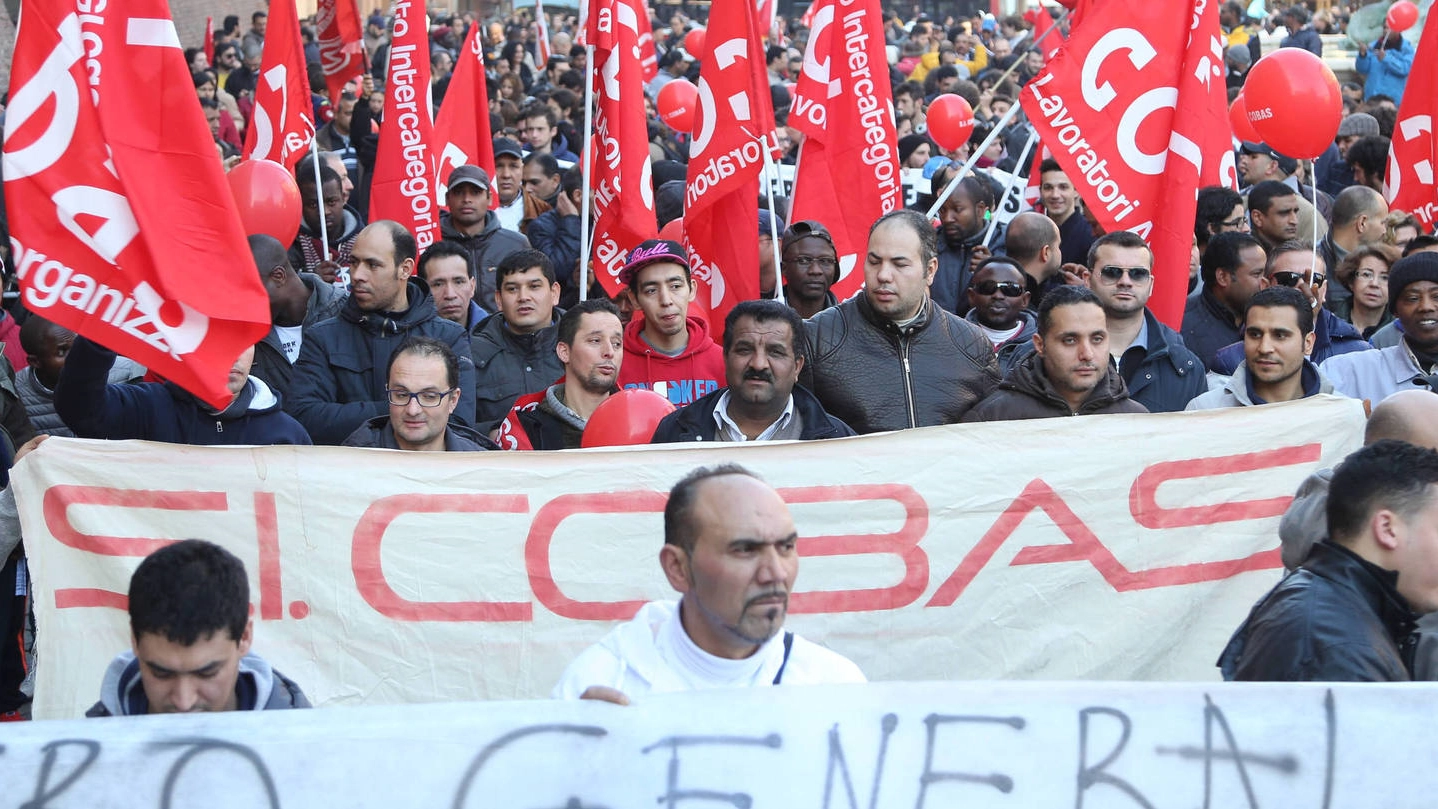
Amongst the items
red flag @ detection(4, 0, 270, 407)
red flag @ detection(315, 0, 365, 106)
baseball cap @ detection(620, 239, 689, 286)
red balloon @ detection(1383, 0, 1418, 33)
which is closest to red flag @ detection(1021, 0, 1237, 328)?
baseball cap @ detection(620, 239, 689, 286)

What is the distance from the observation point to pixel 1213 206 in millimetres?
8125

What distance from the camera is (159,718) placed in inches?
122

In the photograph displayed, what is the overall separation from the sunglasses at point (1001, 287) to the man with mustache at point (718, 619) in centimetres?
385

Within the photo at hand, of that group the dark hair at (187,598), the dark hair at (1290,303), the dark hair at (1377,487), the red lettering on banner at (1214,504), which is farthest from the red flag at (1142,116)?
the dark hair at (187,598)

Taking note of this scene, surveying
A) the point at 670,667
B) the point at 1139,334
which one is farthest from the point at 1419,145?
the point at 670,667

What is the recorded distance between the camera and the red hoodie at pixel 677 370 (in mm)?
6090

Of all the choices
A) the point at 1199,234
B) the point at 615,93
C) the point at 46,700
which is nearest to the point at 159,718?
the point at 46,700

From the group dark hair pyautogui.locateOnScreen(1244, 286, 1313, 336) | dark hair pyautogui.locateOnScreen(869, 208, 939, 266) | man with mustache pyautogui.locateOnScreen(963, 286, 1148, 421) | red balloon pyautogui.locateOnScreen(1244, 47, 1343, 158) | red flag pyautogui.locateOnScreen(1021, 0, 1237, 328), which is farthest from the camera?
red balloon pyautogui.locateOnScreen(1244, 47, 1343, 158)

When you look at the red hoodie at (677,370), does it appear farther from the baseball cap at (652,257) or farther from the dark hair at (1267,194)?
the dark hair at (1267,194)

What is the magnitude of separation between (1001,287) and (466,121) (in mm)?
3862

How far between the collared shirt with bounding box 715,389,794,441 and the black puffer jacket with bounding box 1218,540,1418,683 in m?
1.96

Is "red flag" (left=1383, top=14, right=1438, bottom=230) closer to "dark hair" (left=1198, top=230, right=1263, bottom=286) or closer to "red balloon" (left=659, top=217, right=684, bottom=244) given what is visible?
"dark hair" (left=1198, top=230, right=1263, bottom=286)

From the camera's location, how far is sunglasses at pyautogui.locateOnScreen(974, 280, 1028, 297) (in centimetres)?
697

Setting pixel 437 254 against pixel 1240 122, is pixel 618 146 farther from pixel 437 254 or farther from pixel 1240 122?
pixel 1240 122
